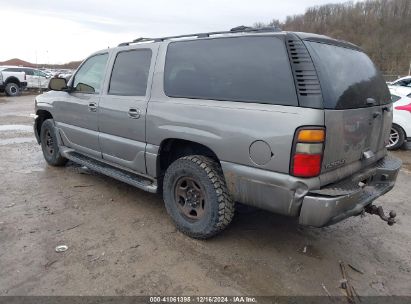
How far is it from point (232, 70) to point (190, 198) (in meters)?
1.33

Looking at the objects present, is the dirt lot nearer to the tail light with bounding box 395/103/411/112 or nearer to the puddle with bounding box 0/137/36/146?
the puddle with bounding box 0/137/36/146

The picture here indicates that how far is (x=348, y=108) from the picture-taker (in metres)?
2.93

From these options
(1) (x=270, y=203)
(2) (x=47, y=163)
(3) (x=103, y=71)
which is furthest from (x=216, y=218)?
(2) (x=47, y=163)

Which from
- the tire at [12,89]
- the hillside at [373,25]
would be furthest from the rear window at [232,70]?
the hillside at [373,25]

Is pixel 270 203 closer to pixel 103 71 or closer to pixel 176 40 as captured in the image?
pixel 176 40

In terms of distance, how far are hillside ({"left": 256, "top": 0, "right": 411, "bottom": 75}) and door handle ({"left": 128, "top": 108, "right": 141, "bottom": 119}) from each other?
40331 mm

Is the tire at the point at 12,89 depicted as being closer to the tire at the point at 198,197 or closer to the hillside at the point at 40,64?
the tire at the point at 198,197

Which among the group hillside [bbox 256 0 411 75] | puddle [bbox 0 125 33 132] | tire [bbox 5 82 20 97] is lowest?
puddle [bbox 0 125 33 132]

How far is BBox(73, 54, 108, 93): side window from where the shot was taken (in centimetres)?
464

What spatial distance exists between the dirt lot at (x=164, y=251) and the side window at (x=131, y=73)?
1393 millimetres

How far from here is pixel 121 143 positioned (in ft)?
13.7

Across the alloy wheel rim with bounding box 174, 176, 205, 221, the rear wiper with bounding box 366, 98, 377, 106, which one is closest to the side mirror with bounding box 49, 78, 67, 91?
the alloy wheel rim with bounding box 174, 176, 205, 221

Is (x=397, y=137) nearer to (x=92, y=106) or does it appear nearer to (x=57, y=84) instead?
(x=92, y=106)

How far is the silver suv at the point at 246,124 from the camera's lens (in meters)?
2.77
